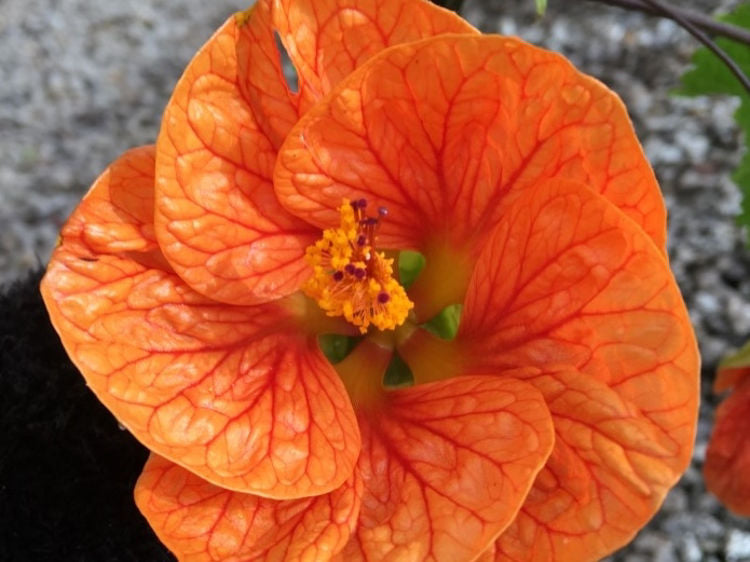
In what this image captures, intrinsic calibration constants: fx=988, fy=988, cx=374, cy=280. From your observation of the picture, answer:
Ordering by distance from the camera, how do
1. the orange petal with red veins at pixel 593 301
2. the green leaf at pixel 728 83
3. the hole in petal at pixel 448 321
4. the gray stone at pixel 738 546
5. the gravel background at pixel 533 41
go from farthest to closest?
the gravel background at pixel 533 41
the gray stone at pixel 738 546
the green leaf at pixel 728 83
the hole in petal at pixel 448 321
the orange petal with red veins at pixel 593 301

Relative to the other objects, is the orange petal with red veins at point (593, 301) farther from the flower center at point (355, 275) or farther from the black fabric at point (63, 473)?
the black fabric at point (63, 473)

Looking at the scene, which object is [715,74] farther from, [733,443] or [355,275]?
[355,275]

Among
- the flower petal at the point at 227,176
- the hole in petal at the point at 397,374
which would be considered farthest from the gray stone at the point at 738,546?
the flower petal at the point at 227,176

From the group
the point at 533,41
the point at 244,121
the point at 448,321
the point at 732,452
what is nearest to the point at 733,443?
the point at 732,452

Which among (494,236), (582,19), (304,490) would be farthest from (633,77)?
(304,490)

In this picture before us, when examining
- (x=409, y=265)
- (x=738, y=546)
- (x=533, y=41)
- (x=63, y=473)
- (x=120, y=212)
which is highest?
(x=120, y=212)

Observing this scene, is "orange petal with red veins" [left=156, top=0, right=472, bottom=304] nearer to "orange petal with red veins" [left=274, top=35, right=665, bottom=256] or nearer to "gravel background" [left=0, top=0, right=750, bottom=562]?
"orange petal with red veins" [left=274, top=35, right=665, bottom=256]

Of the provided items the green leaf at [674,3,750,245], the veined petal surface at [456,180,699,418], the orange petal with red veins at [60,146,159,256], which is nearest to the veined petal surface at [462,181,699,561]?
the veined petal surface at [456,180,699,418]

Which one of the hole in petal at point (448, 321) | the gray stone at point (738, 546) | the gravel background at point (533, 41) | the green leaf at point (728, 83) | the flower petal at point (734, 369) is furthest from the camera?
the gravel background at point (533, 41)
